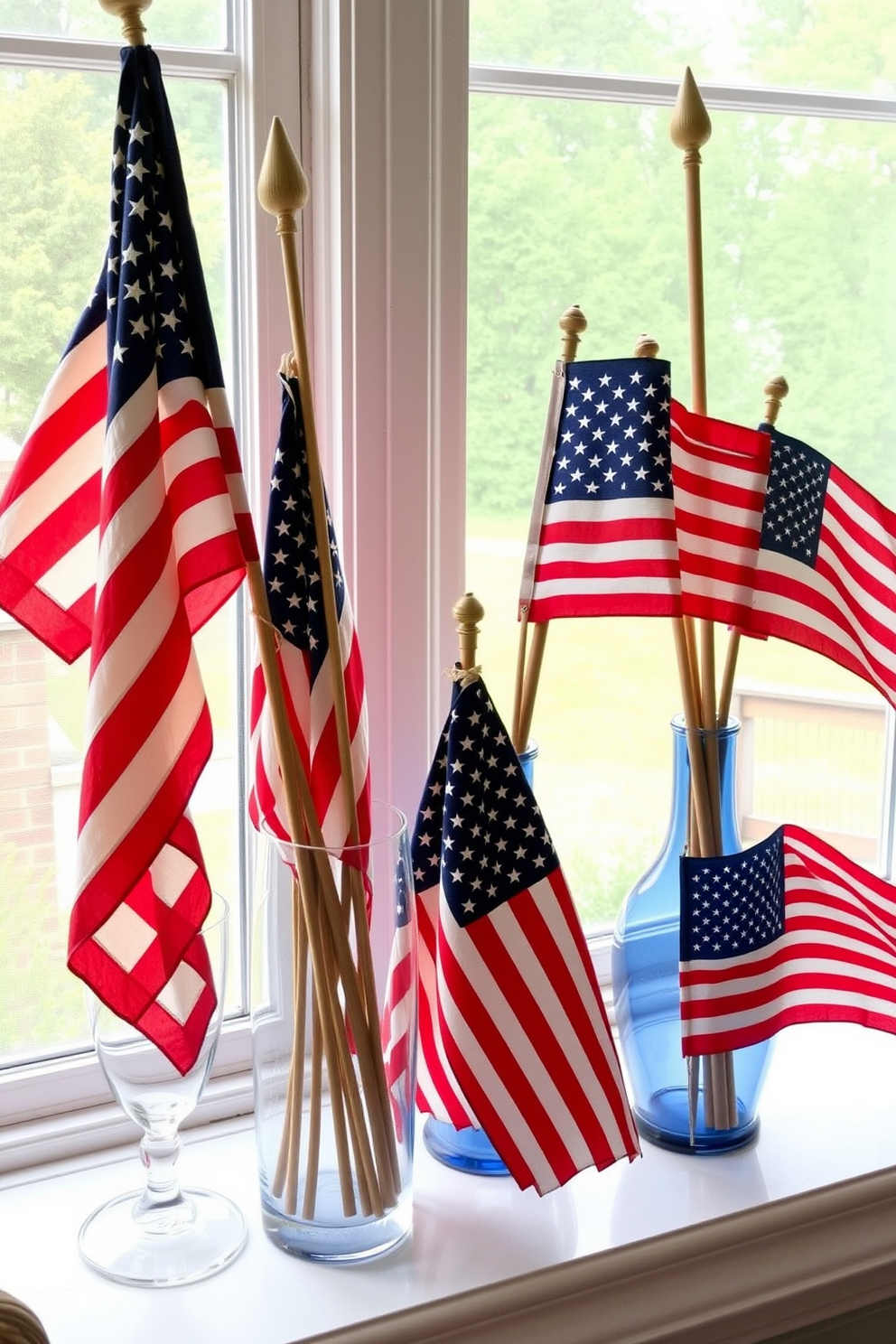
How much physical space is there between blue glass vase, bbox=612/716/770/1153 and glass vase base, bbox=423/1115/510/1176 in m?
0.14

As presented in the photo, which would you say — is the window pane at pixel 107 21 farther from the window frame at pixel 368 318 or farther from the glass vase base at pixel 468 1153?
the glass vase base at pixel 468 1153

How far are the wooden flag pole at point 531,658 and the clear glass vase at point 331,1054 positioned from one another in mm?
122

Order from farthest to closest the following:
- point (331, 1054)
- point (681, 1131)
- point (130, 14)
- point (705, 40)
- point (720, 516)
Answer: point (705, 40)
point (681, 1131)
point (720, 516)
point (331, 1054)
point (130, 14)

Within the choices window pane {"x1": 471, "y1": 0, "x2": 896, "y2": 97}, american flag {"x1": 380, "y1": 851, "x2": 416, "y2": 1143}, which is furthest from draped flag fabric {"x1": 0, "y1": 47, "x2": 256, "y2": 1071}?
window pane {"x1": 471, "y1": 0, "x2": 896, "y2": 97}

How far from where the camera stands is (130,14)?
85cm

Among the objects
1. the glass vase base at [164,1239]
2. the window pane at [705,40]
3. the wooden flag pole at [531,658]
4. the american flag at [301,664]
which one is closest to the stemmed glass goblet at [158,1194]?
the glass vase base at [164,1239]

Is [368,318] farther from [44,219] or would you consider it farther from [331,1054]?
[331,1054]

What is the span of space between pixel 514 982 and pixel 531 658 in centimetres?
25

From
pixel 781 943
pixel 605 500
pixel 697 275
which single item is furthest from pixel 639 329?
pixel 781 943

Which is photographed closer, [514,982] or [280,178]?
[280,178]

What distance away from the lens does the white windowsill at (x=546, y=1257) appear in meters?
0.96

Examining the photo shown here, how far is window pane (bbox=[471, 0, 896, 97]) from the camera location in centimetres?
119

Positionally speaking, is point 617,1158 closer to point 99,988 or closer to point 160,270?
point 99,988

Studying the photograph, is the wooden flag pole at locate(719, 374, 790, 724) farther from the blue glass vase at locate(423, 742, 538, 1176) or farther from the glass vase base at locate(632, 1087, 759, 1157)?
the glass vase base at locate(632, 1087, 759, 1157)
